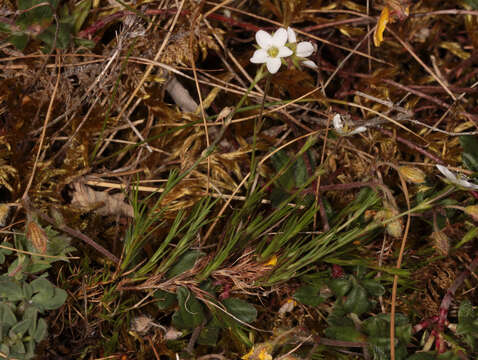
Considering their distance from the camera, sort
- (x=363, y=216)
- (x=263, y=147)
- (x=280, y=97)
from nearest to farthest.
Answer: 1. (x=363, y=216)
2. (x=263, y=147)
3. (x=280, y=97)

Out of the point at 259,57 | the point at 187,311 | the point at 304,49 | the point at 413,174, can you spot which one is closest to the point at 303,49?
the point at 304,49

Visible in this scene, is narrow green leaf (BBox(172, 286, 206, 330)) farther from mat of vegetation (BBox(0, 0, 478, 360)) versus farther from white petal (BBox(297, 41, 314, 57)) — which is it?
white petal (BBox(297, 41, 314, 57))

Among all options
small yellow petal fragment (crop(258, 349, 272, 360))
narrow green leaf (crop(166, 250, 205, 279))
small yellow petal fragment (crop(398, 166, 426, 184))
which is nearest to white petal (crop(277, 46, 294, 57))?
small yellow petal fragment (crop(398, 166, 426, 184))


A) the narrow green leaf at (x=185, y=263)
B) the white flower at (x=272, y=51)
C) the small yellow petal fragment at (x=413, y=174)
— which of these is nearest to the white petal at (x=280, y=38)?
the white flower at (x=272, y=51)

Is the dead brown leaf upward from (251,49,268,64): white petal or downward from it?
downward

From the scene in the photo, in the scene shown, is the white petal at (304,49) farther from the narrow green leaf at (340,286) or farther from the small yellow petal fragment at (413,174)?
the narrow green leaf at (340,286)

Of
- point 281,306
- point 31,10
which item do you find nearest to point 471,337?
point 281,306

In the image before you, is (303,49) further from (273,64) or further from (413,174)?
(413,174)

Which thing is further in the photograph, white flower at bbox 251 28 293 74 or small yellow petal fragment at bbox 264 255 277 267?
small yellow petal fragment at bbox 264 255 277 267

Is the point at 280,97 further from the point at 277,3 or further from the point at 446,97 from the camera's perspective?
the point at 446,97
